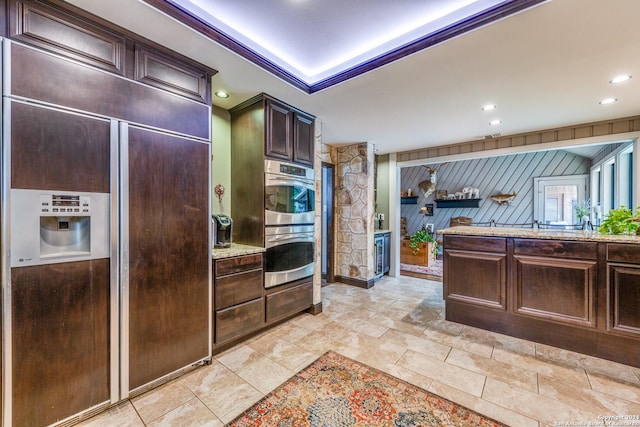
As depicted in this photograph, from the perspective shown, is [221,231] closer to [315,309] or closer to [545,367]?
[315,309]

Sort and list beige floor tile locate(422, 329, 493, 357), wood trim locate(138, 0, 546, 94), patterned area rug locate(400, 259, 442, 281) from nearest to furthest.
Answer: wood trim locate(138, 0, 546, 94), beige floor tile locate(422, 329, 493, 357), patterned area rug locate(400, 259, 442, 281)

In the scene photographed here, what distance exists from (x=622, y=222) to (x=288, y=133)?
3.46 metres

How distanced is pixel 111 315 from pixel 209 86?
1.82m

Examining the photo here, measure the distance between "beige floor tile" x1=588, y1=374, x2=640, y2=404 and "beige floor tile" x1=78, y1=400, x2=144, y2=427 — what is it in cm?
306

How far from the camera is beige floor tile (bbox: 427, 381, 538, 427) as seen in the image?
153 cm

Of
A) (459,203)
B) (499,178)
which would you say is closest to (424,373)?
(459,203)

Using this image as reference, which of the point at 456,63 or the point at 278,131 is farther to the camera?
the point at 278,131

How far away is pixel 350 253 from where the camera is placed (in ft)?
14.7

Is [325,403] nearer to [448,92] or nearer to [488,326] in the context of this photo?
[488,326]

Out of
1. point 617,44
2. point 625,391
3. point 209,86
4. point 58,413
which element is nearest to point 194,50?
point 209,86

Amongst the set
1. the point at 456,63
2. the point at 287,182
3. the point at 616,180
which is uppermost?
the point at 456,63

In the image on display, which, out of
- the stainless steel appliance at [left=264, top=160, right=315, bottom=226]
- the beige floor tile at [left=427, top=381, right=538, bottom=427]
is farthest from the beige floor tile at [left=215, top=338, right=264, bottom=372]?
the beige floor tile at [left=427, top=381, right=538, bottom=427]

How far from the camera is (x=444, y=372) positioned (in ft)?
6.59

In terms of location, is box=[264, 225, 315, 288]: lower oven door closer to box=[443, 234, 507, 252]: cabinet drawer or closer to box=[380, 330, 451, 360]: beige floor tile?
box=[380, 330, 451, 360]: beige floor tile
